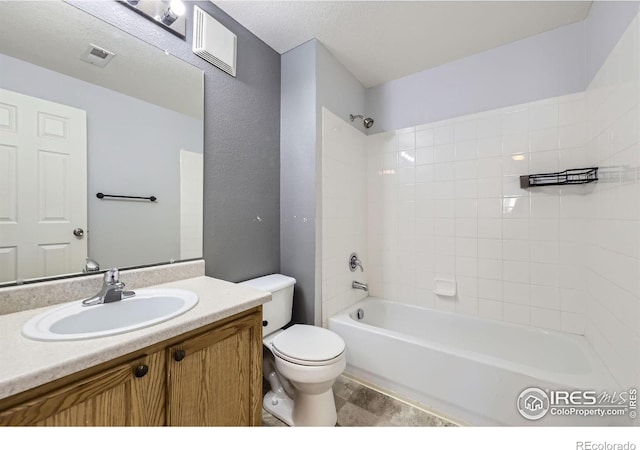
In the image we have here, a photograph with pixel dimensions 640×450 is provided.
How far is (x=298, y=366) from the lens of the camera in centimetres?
132

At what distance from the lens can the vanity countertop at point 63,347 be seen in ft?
1.83

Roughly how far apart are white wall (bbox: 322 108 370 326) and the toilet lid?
13.3 inches

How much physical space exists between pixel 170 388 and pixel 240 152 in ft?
4.38

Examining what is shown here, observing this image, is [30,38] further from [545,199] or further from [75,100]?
[545,199]

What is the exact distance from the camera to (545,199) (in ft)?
5.73

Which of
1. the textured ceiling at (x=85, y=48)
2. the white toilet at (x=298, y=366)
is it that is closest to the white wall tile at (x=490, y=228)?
the white toilet at (x=298, y=366)

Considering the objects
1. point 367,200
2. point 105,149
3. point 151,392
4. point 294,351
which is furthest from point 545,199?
point 105,149

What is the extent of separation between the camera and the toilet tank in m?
1.59

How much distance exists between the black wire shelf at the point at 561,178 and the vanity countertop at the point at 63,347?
A: 2.01 meters

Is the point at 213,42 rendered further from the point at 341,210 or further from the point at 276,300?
the point at 276,300

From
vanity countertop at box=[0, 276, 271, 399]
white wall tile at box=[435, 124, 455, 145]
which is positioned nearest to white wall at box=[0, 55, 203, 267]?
vanity countertop at box=[0, 276, 271, 399]

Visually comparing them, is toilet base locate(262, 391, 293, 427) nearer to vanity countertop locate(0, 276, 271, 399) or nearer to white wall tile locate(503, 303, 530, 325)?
vanity countertop locate(0, 276, 271, 399)

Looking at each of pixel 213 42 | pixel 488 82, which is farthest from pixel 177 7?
pixel 488 82

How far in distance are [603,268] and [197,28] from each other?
2606 mm
